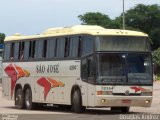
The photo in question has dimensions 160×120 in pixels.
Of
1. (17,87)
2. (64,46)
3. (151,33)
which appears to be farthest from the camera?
(151,33)

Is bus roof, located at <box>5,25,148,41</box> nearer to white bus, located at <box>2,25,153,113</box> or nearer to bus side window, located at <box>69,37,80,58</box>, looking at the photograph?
white bus, located at <box>2,25,153,113</box>

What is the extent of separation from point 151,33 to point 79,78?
3643 inches

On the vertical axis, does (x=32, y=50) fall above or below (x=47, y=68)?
above

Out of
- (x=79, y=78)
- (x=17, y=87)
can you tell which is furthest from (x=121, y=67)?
(x=17, y=87)

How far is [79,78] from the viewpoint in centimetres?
2466

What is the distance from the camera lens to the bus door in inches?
927

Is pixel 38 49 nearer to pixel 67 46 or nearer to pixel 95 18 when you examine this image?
pixel 67 46

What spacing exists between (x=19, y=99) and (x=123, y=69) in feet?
25.7

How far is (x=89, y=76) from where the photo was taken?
940 inches

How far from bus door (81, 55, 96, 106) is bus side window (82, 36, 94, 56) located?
253 millimetres

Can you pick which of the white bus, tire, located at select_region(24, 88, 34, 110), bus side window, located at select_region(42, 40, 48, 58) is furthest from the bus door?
tire, located at select_region(24, 88, 34, 110)

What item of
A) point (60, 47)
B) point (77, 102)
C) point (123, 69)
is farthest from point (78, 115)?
point (60, 47)

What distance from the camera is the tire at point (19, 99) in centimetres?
2956

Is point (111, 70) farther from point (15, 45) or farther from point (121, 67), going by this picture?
point (15, 45)
